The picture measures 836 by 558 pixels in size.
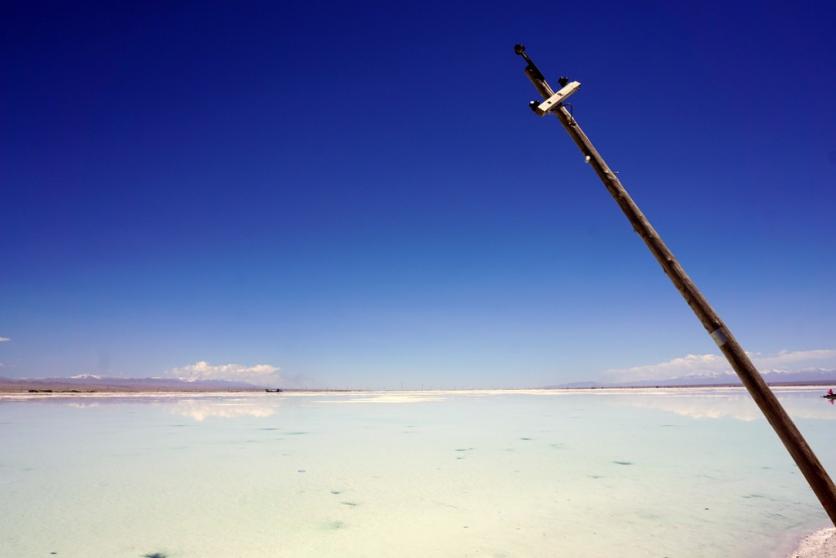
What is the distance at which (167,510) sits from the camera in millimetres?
6910

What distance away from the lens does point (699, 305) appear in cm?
369

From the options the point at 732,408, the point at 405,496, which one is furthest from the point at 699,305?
the point at 732,408

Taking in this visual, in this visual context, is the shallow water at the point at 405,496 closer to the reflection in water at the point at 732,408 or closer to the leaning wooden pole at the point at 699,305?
the leaning wooden pole at the point at 699,305

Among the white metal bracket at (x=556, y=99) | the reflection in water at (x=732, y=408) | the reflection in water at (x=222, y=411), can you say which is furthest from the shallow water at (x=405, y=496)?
the reflection in water at (x=222, y=411)

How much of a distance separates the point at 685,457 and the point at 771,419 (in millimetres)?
9341

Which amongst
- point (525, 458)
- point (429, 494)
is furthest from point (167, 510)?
point (525, 458)

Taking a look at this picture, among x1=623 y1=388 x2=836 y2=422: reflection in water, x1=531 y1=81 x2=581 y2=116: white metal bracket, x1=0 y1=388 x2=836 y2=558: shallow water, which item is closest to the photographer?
x1=531 y1=81 x2=581 y2=116: white metal bracket

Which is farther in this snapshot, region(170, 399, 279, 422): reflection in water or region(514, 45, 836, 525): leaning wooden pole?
region(170, 399, 279, 422): reflection in water

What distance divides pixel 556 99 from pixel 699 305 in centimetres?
218

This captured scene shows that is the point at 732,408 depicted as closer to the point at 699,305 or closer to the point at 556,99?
the point at 699,305

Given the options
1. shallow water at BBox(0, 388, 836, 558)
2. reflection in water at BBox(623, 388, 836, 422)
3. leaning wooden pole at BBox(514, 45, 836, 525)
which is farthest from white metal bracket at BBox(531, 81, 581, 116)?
reflection in water at BBox(623, 388, 836, 422)

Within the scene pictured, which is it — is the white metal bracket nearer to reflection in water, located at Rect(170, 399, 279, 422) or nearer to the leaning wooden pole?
the leaning wooden pole

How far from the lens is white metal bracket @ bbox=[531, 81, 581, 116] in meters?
4.15

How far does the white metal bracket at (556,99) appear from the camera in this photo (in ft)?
13.6
